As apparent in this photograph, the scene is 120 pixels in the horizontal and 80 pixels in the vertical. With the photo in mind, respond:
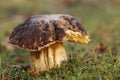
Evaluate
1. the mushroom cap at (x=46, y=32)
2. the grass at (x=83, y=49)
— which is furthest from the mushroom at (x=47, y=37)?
the grass at (x=83, y=49)

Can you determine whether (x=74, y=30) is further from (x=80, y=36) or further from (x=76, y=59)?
(x=76, y=59)

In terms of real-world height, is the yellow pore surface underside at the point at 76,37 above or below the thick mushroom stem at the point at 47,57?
above

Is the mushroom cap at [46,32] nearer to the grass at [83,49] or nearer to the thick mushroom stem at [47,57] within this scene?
the thick mushroom stem at [47,57]

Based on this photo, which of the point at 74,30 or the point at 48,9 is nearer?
the point at 74,30

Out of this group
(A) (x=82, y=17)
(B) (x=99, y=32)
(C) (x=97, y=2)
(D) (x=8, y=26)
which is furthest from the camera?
(C) (x=97, y=2)

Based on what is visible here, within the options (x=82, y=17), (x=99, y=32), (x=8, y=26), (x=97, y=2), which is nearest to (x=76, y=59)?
(x=99, y=32)

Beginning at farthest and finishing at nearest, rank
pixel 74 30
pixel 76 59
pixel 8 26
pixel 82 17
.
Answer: pixel 82 17 < pixel 8 26 < pixel 76 59 < pixel 74 30

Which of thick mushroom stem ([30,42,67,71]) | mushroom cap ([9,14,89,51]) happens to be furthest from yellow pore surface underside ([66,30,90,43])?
thick mushroom stem ([30,42,67,71])

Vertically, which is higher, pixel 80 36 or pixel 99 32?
pixel 99 32
